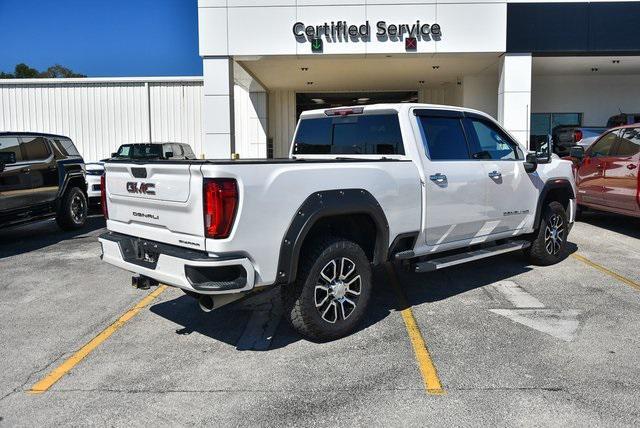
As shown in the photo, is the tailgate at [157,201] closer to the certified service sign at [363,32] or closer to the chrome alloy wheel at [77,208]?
the chrome alloy wheel at [77,208]

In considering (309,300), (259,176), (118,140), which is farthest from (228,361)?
(118,140)

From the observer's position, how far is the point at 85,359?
13.8 feet

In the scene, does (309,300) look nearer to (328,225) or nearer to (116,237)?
(328,225)

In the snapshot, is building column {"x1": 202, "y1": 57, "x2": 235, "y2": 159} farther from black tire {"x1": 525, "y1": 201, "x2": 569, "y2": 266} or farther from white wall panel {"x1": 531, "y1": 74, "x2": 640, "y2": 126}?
white wall panel {"x1": 531, "y1": 74, "x2": 640, "y2": 126}

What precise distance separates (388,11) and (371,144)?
988 cm

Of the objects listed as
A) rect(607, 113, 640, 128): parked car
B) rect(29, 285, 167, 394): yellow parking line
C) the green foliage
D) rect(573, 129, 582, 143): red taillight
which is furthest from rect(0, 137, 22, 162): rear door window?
the green foliage

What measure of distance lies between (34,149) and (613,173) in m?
9.96

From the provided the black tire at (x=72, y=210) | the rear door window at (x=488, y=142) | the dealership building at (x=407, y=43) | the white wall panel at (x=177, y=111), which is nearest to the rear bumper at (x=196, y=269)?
the rear door window at (x=488, y=142)

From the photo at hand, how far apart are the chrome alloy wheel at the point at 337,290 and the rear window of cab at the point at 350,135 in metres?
1.35

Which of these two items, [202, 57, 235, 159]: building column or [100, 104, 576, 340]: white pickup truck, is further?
[202, 57, 235, 159]: building column

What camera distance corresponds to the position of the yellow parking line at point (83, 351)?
3.75 m

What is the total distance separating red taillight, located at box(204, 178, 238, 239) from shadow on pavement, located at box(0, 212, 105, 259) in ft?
20.0

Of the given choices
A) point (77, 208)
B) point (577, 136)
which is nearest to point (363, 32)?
point (577, 136)

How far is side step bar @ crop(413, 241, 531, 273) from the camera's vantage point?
16.4 ft
